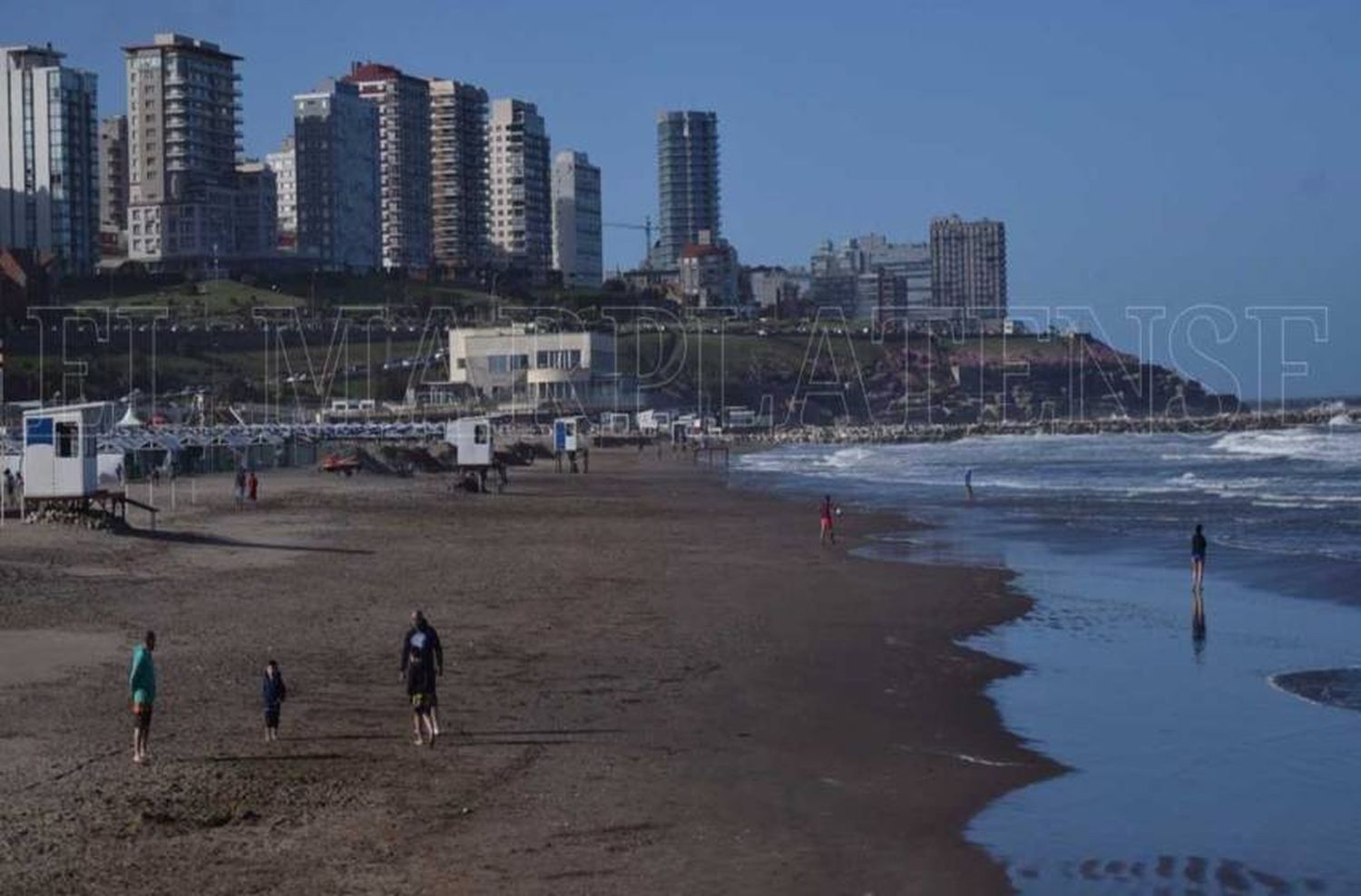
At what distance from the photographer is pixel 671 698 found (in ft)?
55.3

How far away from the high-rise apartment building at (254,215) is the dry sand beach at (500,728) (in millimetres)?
122265

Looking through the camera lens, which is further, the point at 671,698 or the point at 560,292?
the point at 560,292

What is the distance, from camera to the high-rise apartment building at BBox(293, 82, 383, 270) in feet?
535

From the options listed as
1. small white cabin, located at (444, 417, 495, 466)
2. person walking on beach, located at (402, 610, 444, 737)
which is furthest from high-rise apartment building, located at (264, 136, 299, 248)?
person walking on beach, located at (402, 610, 444, 737)

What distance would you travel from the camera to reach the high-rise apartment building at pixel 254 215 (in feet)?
488

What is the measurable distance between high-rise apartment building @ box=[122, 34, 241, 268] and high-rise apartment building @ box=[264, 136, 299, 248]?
13.7 meters

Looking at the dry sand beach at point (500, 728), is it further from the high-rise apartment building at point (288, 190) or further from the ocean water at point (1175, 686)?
the high-rise apartment building at point (288, 190)

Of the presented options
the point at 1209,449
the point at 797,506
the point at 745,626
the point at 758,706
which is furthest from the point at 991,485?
the point at 758,706

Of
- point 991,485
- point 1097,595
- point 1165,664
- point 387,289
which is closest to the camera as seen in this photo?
point 1165,664

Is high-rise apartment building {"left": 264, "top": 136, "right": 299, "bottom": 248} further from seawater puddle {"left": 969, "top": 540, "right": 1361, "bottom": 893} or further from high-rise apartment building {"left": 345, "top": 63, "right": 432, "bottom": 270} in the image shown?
seawater puddle {"left": 969, "top": 540, "right": 1361, "bottom": 893}

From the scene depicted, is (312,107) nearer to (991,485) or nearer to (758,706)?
(991,485)

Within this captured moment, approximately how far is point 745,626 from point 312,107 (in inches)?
5861

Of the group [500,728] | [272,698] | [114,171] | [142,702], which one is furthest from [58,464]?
[114,171]

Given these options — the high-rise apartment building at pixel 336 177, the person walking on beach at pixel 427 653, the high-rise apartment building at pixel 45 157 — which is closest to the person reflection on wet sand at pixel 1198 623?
the person walking on beach at pixel 427 653
